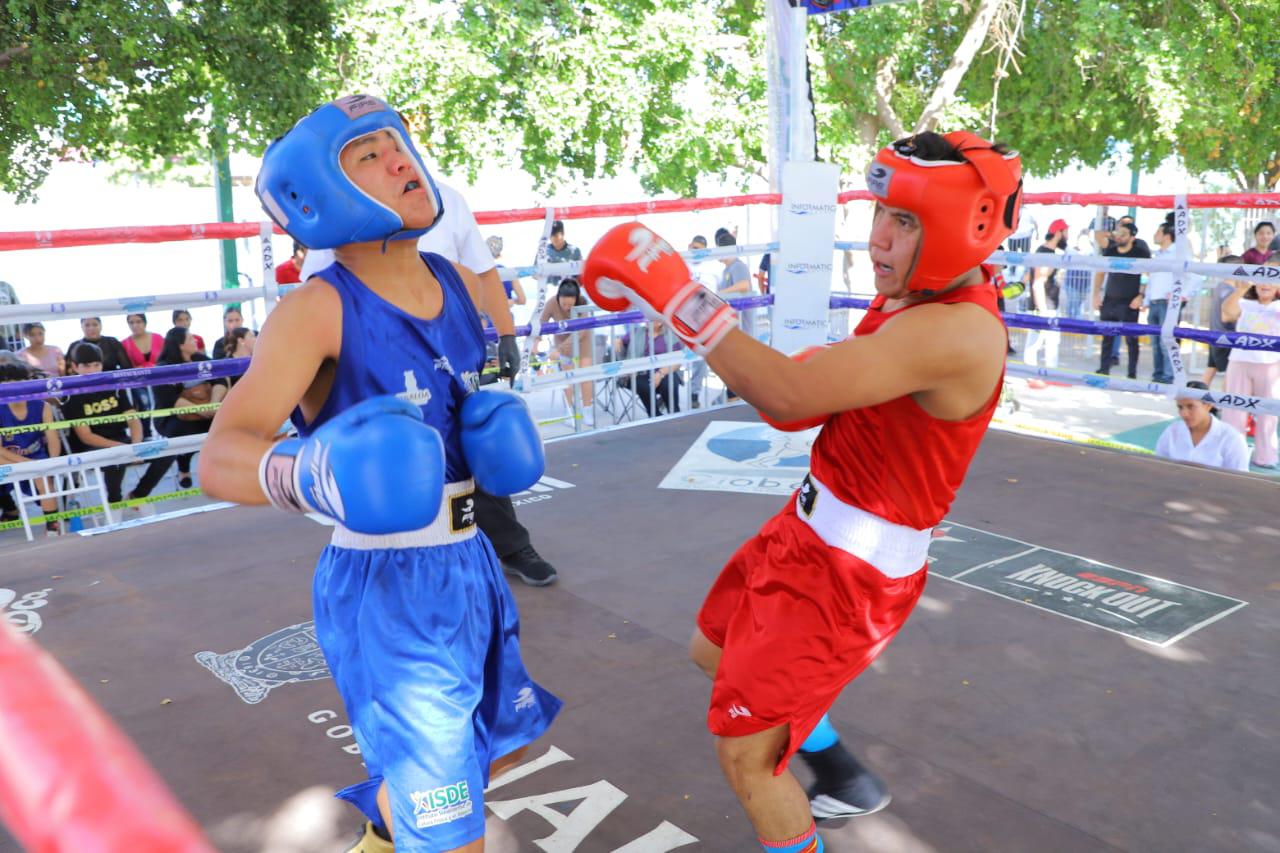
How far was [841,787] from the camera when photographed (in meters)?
2.16

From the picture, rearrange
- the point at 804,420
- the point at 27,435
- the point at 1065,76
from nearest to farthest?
1. the point at 804,420
2. the point at 27,435
3. the point at 1065,76

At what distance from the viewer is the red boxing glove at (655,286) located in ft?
5.56

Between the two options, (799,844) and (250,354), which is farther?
(250,354)

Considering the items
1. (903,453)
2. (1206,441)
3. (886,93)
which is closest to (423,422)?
(903,453)

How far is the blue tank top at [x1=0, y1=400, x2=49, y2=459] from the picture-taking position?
17.4 ft

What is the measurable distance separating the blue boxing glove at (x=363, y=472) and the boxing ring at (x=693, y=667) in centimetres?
125

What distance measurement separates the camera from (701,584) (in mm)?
3717

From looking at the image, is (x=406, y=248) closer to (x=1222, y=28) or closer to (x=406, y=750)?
(x=406, y=750)

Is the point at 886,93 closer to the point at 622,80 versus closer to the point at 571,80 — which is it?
the point at 622,80

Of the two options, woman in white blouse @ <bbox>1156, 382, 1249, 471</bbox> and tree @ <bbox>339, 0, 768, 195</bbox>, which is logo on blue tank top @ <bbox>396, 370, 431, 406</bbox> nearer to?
woman in white blouse @ <bbox>1156, 382, 1249, 471</bbox>

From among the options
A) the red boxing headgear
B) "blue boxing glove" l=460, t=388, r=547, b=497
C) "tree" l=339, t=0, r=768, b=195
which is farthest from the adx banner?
"tree" l=339, t=0, r=768, b=195

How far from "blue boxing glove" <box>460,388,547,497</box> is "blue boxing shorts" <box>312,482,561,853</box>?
8cm

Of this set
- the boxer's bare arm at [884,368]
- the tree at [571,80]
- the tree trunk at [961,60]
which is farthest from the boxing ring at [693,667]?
the tree trunk at [961,60]

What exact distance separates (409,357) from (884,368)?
76cm
